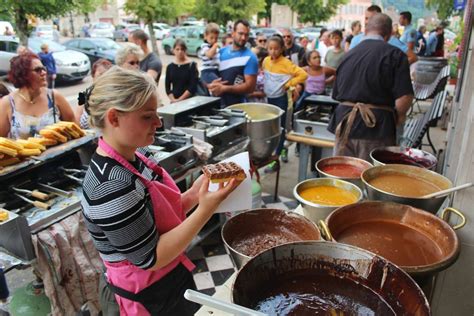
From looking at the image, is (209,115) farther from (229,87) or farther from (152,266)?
(152,266)

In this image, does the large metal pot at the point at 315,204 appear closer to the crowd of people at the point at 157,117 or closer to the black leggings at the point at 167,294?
the crowd of people at the point at 157,117

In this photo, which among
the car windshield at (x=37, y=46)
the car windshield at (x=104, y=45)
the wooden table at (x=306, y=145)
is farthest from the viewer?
the car windshield at (x=104, y=45)

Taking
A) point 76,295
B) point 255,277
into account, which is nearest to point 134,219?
point 255,277

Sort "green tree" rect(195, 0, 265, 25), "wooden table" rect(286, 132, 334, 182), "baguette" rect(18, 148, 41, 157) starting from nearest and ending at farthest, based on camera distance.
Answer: "baguette" rect(18, 148, 41, 157) < "wooden table" rect(286, 132, 334, 182) < "green tree" rect(195, 0, 265, 25)

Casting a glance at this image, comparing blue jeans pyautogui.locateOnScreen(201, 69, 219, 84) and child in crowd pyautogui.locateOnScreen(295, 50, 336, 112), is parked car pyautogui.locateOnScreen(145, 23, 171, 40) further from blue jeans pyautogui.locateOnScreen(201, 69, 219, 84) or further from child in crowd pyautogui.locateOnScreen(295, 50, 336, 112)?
blue jeans pyautogui.locateOnScreen(201, 69, 219, 84)

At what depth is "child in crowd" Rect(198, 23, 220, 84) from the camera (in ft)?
14.8

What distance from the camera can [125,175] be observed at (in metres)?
1.19

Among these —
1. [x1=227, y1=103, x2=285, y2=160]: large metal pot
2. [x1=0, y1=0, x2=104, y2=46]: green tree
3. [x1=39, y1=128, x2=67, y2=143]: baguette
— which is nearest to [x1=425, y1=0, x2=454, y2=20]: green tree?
[x1=227, y1=103, x2=285, y2=160]: large metal pot

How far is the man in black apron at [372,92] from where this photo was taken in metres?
2.77

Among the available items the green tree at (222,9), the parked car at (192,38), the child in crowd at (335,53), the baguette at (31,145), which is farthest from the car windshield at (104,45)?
the baguette at (31,145)

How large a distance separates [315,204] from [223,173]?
18.7 inches

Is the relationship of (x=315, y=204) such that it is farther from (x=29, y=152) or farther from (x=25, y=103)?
(x=25, y=103)

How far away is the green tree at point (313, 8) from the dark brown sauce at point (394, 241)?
24.0m

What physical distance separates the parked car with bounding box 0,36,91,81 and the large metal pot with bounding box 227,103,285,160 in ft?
31.1
